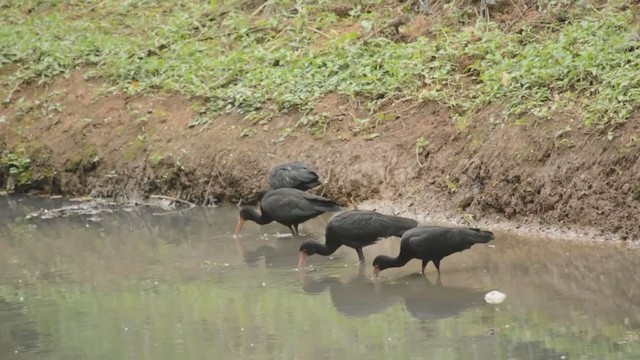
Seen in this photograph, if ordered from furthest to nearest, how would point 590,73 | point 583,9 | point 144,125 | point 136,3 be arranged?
point 136,3 → point 144,125 → point 583,9 → point 590,73

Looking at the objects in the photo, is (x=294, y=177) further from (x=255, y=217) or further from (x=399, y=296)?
(x=399, y=296)

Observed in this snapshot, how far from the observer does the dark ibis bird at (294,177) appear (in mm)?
12648

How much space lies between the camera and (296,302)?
31.6ft

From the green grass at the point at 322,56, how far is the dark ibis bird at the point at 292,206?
1.92 meters

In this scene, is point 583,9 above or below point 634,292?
above

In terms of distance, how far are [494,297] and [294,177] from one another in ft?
13.1

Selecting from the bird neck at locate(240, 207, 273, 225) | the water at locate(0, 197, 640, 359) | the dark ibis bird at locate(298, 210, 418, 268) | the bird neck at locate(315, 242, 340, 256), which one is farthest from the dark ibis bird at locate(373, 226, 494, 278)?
the bird neck at locate(240, 207, 273, 225)

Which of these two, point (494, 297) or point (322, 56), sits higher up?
point (322, 56)

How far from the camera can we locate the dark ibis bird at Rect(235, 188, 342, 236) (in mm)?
11945

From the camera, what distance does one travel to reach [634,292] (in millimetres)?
9117

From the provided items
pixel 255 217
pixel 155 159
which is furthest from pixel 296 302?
pixel 155 159

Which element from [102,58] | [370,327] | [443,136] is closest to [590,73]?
[443,136]

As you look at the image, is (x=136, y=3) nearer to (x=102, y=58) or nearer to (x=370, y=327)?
(x=102, y=58)

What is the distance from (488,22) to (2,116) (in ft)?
22.7
